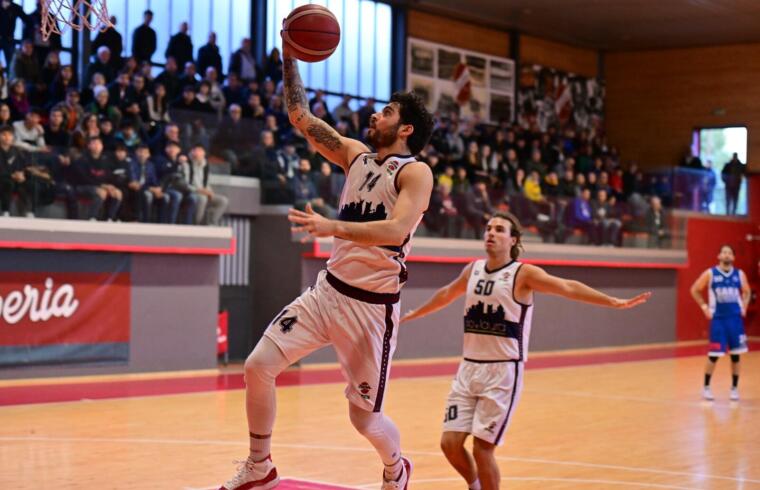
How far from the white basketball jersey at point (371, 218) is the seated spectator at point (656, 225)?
1801cm

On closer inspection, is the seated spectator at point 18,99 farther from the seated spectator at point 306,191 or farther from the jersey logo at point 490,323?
the jersey logo at point 490,323

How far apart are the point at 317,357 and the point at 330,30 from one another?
466 inches

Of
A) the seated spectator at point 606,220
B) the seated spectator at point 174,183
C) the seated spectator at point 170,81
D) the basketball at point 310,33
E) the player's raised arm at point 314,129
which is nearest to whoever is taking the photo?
the basketball at point 310,33

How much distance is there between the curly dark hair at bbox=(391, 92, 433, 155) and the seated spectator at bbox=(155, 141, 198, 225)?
30.6 feet

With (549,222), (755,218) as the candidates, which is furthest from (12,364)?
(755,218)

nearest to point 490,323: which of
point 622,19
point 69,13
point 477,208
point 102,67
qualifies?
point 69,13

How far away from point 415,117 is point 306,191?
11.0 metres

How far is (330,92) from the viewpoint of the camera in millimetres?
23297

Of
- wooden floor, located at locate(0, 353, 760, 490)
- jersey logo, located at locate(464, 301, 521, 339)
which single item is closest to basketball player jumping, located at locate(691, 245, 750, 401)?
wooden floor, located at locate(0, 353, 760, 490)

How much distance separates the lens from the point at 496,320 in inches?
276

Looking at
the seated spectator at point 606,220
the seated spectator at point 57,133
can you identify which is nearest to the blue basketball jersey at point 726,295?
the seated spectator at point 606,220

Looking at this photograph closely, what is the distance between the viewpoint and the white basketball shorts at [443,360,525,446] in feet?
21.7

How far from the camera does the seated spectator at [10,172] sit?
13656 mm

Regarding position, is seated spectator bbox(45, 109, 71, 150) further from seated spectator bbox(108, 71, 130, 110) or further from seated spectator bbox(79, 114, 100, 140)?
seated spectator bbox(108, 71, 130, 110)
